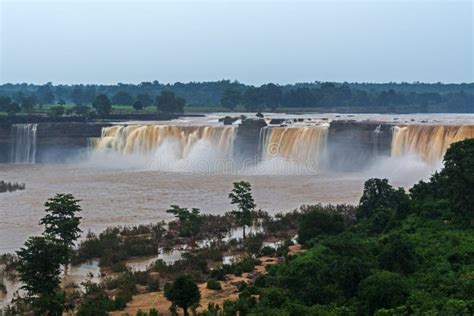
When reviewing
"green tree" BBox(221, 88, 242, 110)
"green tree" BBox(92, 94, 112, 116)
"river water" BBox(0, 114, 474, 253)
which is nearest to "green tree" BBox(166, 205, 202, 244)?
"river water" BBox(0, 114, 474, 253)

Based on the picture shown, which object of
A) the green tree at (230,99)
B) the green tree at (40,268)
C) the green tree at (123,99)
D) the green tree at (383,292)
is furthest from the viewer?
the green tree at (123,99)

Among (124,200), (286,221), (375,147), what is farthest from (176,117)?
(286,221)

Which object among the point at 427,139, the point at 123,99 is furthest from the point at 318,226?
the point at 123,99

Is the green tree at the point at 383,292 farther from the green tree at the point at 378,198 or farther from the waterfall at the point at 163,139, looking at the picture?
the waterfall at the point at 163,139

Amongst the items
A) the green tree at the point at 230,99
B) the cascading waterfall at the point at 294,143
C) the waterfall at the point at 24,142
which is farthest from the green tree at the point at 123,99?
the cascading waterfall at the point at 294,143

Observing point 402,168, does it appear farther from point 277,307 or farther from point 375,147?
point 277,307

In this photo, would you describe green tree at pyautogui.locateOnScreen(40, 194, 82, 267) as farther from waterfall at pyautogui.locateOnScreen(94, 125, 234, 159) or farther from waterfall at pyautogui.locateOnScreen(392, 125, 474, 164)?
waterfall at pyautogui.locateOnScreen(94, 125, 234, 159)

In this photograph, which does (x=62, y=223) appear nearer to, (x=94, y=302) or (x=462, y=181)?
(x=94, y=302)
